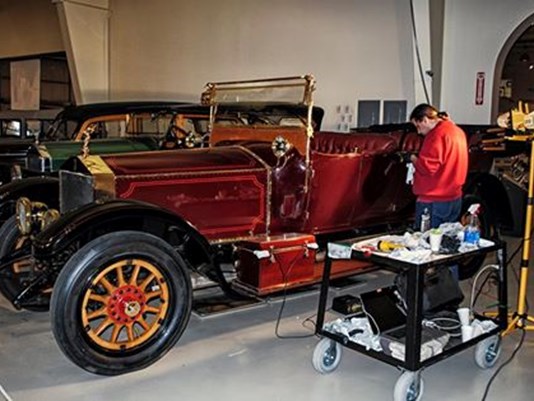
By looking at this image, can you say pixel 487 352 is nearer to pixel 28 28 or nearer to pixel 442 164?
pixel 442 164

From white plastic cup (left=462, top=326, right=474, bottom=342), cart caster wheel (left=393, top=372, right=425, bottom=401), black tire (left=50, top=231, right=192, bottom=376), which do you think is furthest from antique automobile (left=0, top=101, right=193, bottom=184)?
cart caster wheel (left=393, top=372, right=425, bottom=401)

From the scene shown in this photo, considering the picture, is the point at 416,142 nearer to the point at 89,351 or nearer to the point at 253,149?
the point at 253,149

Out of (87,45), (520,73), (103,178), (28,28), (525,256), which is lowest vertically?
(525,256)

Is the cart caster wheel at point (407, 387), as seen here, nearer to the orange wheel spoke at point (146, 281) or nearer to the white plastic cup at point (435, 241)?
the white plastic cup at point (435, 241)

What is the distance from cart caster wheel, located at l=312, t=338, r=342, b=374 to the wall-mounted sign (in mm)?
5551

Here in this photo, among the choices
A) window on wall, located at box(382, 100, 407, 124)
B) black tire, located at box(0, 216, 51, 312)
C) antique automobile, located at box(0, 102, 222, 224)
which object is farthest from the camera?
window on wall, located at box(382, 100, 407, 124)

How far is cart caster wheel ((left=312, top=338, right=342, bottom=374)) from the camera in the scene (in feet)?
10.0

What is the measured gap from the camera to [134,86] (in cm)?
1199

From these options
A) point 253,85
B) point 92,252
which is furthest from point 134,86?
point 92,252

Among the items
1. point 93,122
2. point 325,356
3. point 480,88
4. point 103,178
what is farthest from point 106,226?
point 480,88

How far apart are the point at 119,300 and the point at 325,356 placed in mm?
1149

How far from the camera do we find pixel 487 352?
318 cm

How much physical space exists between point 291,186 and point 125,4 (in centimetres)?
948

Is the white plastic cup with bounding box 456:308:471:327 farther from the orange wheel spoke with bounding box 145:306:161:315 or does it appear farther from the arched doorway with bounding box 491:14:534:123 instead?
the arched doorway with bounding box 491:14:534:123
